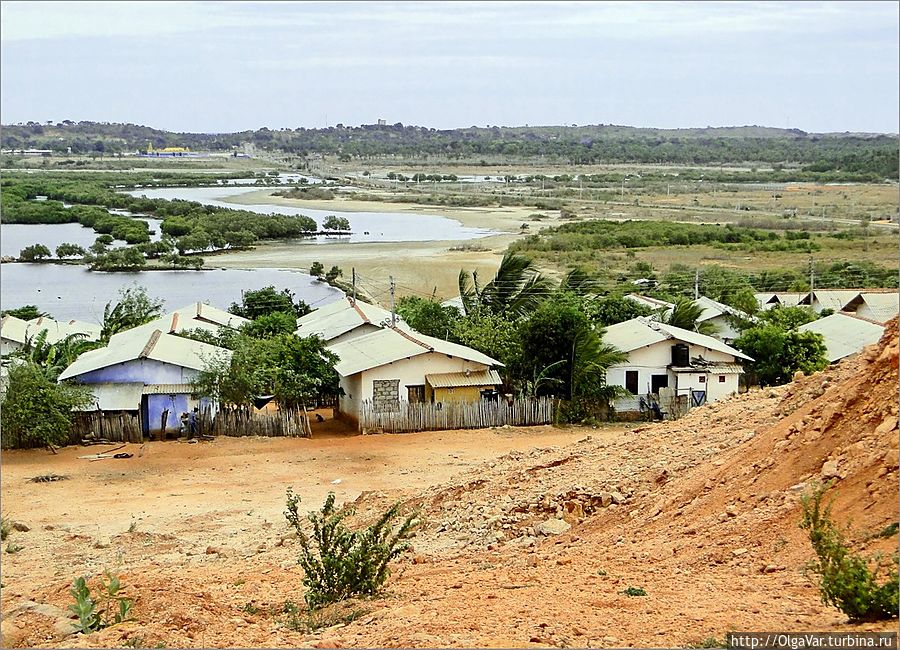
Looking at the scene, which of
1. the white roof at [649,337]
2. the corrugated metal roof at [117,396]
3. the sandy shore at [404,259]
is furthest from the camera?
the sandy shore at [404,259]

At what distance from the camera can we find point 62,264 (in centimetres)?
5741

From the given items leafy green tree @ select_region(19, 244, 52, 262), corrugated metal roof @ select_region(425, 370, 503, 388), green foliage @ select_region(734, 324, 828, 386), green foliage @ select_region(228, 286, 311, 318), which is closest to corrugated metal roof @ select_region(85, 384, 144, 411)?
corrugated metal roof @ select_region(425, 370, 503, 388)

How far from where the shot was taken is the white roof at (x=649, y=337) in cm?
2527

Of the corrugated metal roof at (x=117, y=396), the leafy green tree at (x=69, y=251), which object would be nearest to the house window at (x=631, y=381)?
the corrugated metal roof at (x=117, y=396)

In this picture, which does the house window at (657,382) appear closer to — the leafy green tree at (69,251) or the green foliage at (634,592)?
the green foliage at (634,592)

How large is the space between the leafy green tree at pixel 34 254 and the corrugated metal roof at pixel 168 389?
38.8m

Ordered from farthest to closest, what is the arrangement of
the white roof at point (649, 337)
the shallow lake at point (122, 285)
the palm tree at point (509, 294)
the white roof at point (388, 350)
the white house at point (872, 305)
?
the shallow lake at point (122, 285) < the white house at point (872, 305) < the palm tree at point (509, 294) < the white roof at point (649, 337) < the white roof at point (388, 350)

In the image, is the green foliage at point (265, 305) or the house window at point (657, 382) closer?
the house window at point (657, 382)

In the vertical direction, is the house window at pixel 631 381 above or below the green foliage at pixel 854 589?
below

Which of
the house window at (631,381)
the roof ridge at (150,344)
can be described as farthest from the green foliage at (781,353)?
the roof ridge at (150,344)

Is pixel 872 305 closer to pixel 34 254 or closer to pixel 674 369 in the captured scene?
pixel 674 369

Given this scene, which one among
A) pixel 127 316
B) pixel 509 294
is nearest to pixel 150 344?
pixel 127 316

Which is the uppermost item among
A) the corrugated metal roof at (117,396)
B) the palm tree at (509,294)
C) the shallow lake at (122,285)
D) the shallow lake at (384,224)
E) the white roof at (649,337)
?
the shallow lake at (384,224)

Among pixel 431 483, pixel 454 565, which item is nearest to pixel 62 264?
pixel 431 483
